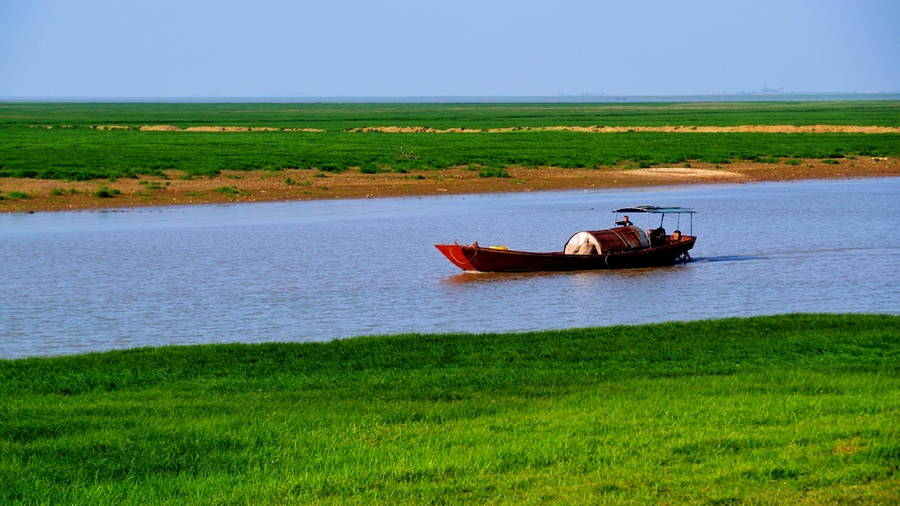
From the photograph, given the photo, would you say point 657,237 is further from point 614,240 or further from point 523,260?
point 523,260

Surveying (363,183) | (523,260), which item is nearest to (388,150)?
(363,183)

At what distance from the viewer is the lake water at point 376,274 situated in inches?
803

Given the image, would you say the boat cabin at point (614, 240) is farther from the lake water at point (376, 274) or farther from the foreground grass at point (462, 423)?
the foreground grass at point (462, 423)

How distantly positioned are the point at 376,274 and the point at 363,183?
24512mm

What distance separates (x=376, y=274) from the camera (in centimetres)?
2677

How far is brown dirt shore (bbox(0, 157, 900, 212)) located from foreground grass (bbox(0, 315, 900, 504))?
29385mm

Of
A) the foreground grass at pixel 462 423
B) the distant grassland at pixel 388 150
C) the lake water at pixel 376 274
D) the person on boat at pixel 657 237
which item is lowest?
the lake water at pixel 376 274

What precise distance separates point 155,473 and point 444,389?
4127 millimetres

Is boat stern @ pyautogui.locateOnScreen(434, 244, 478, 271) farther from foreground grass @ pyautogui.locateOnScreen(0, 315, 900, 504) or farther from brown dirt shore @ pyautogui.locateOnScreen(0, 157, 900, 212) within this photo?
brown dirt shore @ pyautogui.locateOnScreen(0, 157, 900, 212)

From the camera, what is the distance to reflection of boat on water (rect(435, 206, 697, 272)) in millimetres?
27312

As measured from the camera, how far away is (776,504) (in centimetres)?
796

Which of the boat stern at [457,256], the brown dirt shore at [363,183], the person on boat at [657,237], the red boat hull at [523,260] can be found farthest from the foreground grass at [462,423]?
the brown dirt shore at [363,183]

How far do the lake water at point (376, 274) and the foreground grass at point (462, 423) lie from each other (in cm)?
435

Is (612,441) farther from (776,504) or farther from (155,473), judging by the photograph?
(155,473)
